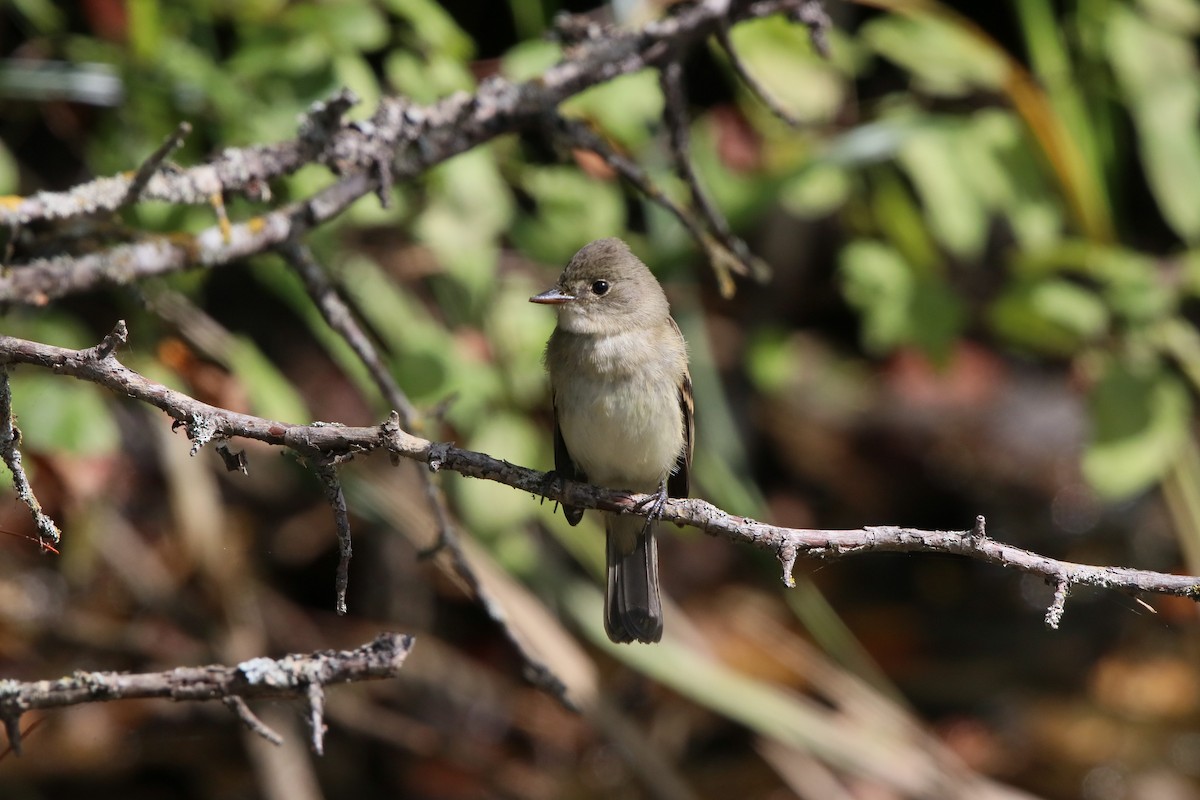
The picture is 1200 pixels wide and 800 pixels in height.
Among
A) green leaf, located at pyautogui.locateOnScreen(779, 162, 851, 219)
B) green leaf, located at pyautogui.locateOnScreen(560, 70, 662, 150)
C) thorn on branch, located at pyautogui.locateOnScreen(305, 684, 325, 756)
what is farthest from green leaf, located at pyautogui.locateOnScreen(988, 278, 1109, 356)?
thorn on branch, located at pyautogui.locateOnScreen(305, 684, 325, 756)

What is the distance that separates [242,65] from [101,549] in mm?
2483

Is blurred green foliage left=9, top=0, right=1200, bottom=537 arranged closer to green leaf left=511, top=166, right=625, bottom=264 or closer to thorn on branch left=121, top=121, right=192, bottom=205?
green leaf left=511, top=166, right=625, bottom=264

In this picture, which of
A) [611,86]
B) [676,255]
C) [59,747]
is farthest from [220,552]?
[611,86]

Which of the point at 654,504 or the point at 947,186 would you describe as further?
the point at 947,186

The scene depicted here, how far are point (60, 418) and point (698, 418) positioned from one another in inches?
109

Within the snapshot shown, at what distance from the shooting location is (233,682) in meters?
2.46

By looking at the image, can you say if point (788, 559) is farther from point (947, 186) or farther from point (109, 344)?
point (947, 186)

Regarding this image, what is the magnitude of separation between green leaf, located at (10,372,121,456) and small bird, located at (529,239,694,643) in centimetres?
126

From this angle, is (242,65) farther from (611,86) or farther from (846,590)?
(846,590)

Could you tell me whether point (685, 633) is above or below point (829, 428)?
below

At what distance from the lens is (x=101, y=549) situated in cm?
536

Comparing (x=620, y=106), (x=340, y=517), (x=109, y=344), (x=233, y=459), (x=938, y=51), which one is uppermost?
(x=938, y=51)

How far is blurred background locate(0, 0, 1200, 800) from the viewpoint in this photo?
4191 mm

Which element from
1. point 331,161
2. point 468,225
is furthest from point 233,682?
point 468,225
